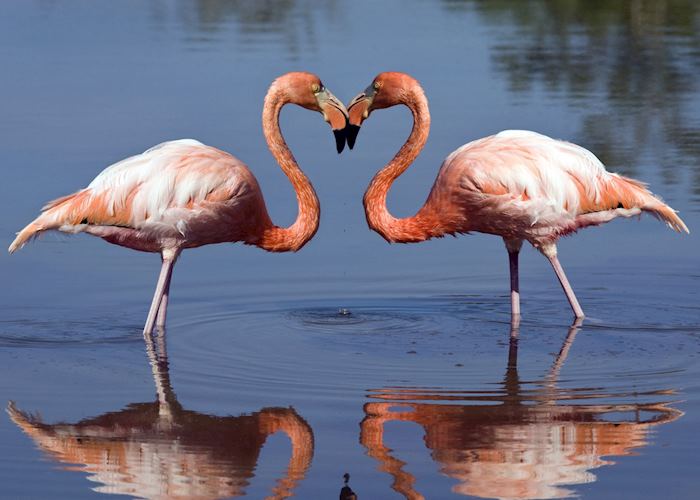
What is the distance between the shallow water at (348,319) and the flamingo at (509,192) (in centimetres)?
35

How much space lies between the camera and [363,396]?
5723mm

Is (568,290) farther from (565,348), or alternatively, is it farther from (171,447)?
(171,447)

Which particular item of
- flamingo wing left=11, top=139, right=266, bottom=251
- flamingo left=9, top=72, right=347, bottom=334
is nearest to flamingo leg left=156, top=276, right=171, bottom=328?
flamingo left=9, top=72, right=347, bottom=334

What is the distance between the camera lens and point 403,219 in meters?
7.41

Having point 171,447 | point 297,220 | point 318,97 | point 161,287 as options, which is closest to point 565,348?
point 297,220

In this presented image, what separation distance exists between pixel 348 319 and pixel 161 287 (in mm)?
921

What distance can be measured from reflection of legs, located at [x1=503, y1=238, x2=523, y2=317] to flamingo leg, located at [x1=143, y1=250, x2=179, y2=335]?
1.65 meters

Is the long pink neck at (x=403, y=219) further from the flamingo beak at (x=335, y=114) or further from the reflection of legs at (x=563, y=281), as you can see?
the reflection of legs at (x=563, y=281)

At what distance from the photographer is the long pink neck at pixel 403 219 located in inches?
290

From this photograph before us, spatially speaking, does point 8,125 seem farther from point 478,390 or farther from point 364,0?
point 364,0

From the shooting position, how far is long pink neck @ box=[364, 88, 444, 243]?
24.2 feet

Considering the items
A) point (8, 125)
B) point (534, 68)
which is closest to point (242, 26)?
point (534, 68)

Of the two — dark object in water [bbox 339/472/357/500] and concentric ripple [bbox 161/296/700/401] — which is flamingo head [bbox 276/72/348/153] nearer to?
concentric ripple [bbox 161/296/700/401]

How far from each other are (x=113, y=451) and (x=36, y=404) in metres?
0.72
